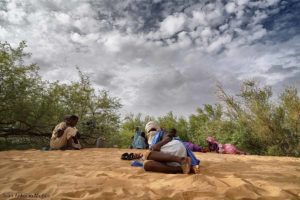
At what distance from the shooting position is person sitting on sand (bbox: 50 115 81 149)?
9227mm

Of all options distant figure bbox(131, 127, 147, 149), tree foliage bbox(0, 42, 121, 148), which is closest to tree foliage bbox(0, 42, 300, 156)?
tree foliage bbox(0, 42, 121, 148)

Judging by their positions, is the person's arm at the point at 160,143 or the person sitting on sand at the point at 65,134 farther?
the person sitting on sand at the point at 65,134

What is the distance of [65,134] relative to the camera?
947 cm

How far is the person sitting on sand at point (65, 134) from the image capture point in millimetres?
9227

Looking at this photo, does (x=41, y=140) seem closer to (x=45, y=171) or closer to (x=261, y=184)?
(x=45, y=171)

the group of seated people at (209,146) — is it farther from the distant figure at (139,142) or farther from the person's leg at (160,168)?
the person's leg at (160,168)

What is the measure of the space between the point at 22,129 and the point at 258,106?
14.2m

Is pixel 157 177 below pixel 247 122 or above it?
below

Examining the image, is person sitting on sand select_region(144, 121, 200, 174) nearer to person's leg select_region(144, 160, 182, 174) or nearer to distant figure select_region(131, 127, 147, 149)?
person's leg select_region(144, 160, 182, 174)

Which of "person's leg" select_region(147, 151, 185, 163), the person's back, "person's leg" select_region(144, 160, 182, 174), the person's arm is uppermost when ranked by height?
the person's back

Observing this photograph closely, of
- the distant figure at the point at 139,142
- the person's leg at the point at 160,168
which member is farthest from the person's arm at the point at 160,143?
the distant figure at the point at 139,142

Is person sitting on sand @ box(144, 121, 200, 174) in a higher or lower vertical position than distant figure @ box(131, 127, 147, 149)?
lower

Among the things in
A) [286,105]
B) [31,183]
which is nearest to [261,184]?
[31,183]

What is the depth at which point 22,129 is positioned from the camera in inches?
661
